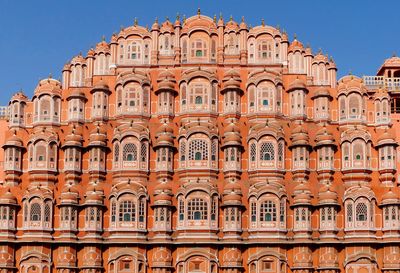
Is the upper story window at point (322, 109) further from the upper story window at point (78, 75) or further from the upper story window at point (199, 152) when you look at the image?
the upper story window at point (78, 75)

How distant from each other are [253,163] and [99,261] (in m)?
12.9

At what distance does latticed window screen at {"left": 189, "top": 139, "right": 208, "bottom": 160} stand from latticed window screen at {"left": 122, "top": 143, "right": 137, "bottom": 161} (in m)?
4.07

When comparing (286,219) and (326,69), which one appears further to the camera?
(326,69)

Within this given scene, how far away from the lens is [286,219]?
174 ft

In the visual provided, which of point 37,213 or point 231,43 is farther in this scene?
point 231,43

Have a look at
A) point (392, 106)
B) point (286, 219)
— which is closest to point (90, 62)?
point (286, 219)

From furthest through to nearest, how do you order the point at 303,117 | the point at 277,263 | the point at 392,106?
the point at 392,106 → the point at 303,117 → the point at 277,263

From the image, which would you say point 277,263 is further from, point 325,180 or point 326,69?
point 326,69

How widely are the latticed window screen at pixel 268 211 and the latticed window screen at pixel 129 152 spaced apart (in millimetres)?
9848

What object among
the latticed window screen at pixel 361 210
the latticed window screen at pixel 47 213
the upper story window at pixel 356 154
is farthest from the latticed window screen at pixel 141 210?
the latticed window screen at pixel 361 210

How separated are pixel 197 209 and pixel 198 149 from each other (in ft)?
14.5

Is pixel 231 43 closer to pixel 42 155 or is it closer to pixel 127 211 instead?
pixel 127 211

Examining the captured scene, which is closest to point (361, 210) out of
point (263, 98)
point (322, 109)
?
point (322, 109)

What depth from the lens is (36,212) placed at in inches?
2100
